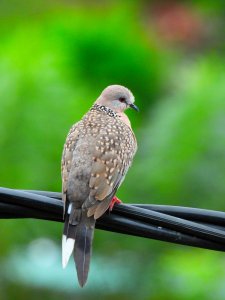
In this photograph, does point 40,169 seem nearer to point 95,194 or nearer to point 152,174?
point 152,174

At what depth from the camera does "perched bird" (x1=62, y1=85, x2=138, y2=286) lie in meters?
6.03

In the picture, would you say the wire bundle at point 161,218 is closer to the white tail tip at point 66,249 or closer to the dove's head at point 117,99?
the white tail tip at point 66,249

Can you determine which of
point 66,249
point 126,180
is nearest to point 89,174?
point 66,249

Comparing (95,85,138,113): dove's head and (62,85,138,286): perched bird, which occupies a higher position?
(95,85,138,113): dove's head

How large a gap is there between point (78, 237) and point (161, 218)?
0.90m

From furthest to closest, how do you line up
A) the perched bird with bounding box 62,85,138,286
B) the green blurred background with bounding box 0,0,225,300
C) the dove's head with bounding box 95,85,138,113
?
1. the green blurred background with bounding box 0,0,225,300
2. the dove's head with bounding box 95,85,138,113
3. the perched bird with bounding box 62,85,138,286

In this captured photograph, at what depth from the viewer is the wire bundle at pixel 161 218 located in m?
5.32

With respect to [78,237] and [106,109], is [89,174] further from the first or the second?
[106,109]

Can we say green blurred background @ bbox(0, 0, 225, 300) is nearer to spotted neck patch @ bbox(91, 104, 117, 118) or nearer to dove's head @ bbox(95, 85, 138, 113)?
dove's head @ bbox(95, 85, 138, 113)

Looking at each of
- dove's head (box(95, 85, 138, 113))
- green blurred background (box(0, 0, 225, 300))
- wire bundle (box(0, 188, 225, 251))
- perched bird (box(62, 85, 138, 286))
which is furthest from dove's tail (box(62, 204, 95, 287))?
green blurred background (box(0, 0, 225, 300))

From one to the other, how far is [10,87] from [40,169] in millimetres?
1327

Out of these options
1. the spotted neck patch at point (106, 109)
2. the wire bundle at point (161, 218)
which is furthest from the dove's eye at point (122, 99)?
the wire bundle at point (161, 218)

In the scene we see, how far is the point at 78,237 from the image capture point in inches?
239

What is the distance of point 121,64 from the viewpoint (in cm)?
1850
